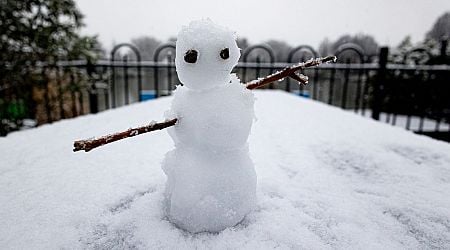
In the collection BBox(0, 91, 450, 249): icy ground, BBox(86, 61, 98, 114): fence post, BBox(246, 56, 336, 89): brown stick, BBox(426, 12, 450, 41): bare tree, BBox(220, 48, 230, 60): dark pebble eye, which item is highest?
BBox(426, 12, 450, 41): bare tree

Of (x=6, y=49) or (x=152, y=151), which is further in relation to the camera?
(x=6, y=49)

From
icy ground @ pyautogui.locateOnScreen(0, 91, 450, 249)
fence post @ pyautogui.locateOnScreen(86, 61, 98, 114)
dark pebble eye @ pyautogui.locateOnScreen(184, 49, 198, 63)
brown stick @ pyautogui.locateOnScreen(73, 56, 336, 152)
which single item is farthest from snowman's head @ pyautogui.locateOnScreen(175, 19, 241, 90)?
fence post @ pyautogui.locateOnScreen(86, 61, 98, 114)

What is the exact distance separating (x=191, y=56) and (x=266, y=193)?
0.97 metres

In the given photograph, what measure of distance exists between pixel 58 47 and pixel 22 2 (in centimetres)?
88

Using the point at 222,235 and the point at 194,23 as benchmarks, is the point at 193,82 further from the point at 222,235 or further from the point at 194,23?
the point at 222,235

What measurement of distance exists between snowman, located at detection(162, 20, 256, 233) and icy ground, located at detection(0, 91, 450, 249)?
12cm

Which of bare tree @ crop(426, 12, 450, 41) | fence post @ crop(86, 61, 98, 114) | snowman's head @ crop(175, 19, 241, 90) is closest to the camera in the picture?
snowman's head @ crop(175, 19, 241, 90)

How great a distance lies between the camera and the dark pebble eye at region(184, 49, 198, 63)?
1.16m

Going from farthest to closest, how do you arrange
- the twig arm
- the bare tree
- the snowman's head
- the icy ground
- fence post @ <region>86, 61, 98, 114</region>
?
the bare tree
fence post @ <region>86, 61, 98, 114</region>
the icy ground
the snowman's head
the twig arm

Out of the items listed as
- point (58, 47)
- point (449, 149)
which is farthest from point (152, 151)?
point (58, 47)

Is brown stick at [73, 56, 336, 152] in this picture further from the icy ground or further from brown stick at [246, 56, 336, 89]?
the icy ground

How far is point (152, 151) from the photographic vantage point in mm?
Result: 2506

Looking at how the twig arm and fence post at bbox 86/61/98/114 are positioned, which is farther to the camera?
fence post at bbox 86/61/98/114

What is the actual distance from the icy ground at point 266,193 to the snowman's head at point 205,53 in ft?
2.30
